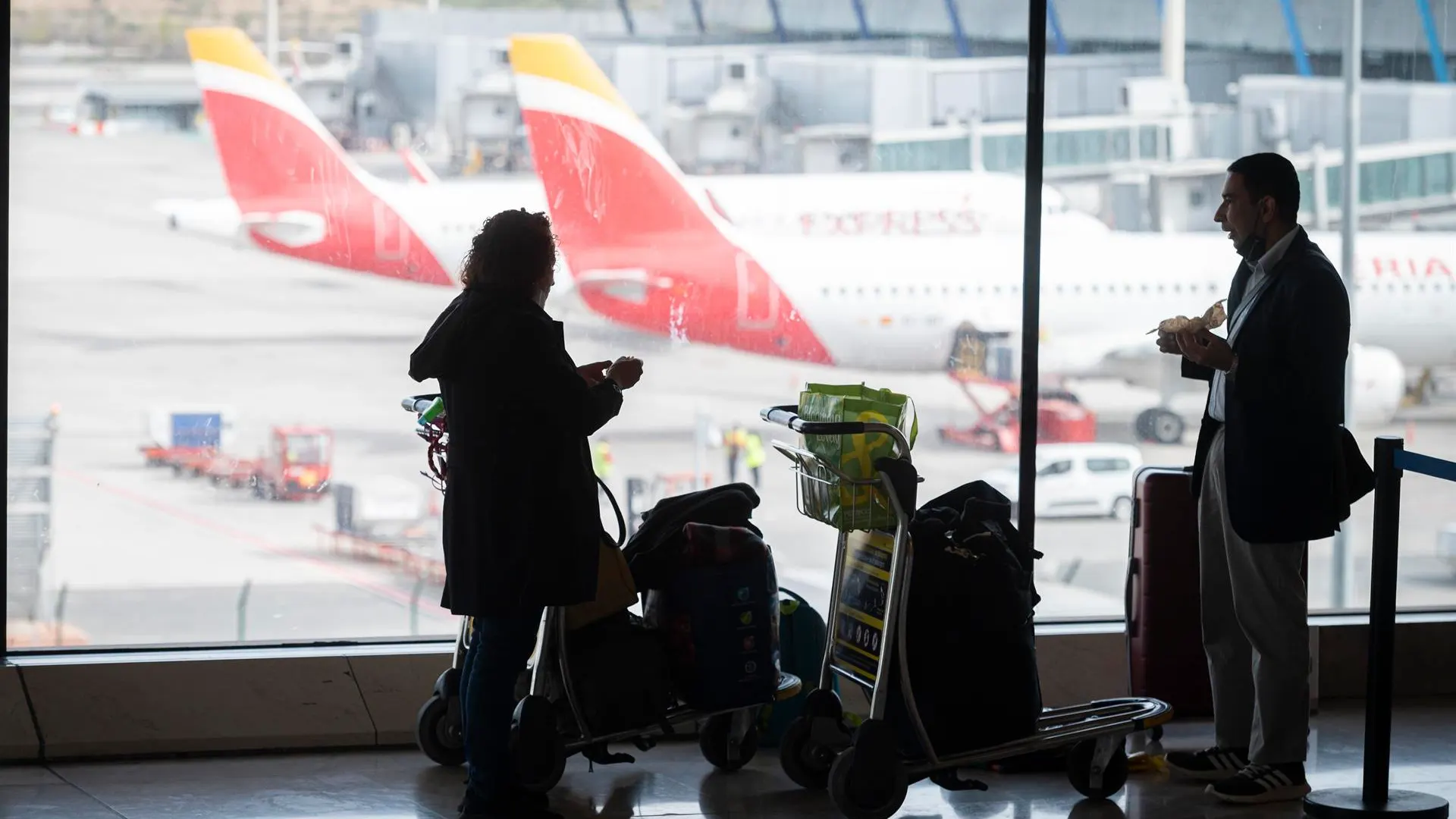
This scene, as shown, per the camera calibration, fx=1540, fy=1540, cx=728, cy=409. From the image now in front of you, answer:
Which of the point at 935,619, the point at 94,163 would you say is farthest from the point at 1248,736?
the point at 94,163

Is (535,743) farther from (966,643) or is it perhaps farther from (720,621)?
(966,643)

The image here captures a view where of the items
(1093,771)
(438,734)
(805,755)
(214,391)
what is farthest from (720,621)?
(214,391)

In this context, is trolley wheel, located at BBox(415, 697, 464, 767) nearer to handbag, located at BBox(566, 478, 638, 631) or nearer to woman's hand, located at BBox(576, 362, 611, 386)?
handbag, located at BBox(566, 478, 638, 631)

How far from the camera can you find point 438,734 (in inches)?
152

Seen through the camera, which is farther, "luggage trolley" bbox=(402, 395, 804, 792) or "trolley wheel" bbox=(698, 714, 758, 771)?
"trolley wheel" bbox=(698, 714, 758, 771)

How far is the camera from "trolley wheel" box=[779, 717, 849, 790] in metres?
3.71

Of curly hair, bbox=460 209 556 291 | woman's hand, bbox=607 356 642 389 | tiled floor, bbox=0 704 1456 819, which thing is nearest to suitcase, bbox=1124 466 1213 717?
tiled floor, bbox=0 704 1456 819

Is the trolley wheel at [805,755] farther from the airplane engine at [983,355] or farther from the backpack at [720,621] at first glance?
the airplane engine at [983,355]

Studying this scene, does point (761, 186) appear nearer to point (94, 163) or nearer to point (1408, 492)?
point (94, 163)

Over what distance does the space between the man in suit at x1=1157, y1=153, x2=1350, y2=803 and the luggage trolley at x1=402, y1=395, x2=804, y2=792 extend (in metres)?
1.10

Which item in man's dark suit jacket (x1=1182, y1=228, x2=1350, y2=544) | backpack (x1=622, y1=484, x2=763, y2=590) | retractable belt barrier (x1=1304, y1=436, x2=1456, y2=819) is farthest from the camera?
backpack (x1=622, y1=484, x2=763, y2=590)

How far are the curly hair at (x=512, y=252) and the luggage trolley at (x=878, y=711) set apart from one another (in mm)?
668

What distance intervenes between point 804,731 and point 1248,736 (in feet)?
3.62

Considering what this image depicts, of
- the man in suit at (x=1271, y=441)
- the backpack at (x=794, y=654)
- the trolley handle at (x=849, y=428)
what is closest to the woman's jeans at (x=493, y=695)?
the trolley handle at (x=849, y=428)
